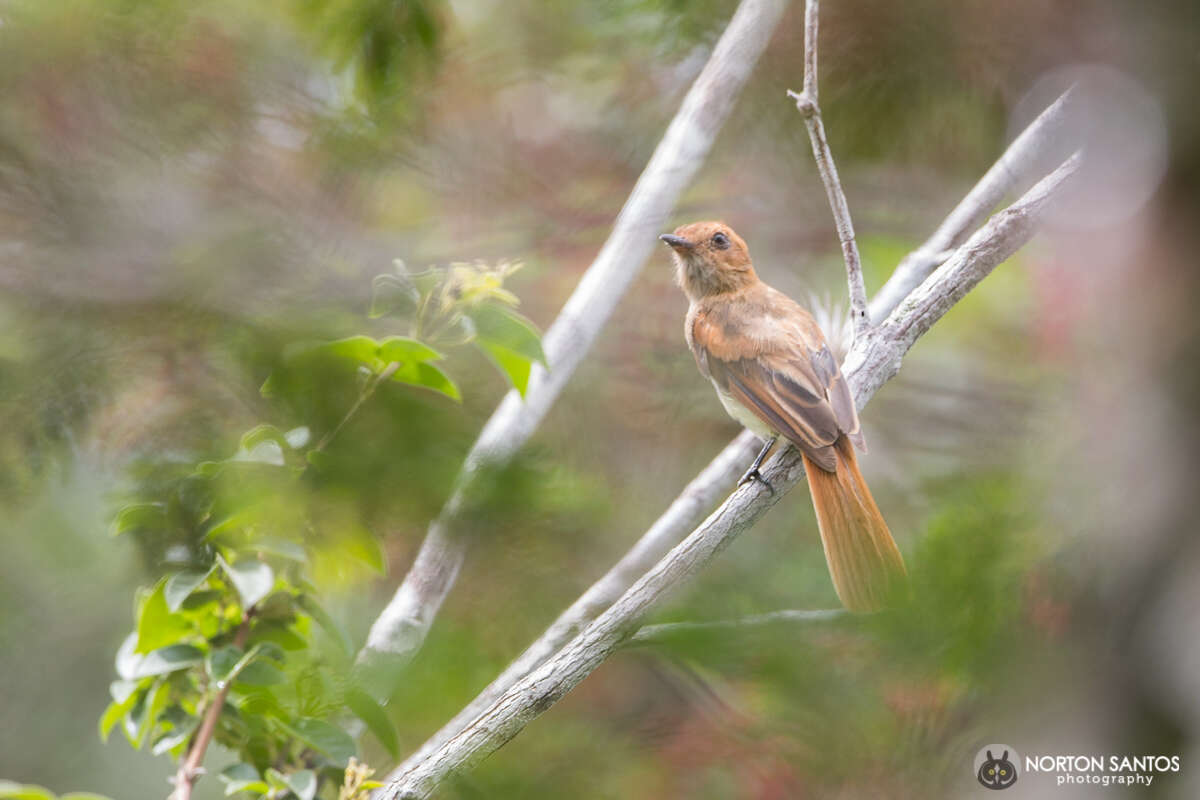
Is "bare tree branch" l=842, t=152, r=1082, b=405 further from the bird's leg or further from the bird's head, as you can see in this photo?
the bird's head

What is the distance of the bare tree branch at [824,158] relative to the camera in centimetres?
175

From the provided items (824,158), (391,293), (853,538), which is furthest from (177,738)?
(824,158)

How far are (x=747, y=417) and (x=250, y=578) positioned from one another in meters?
1.67

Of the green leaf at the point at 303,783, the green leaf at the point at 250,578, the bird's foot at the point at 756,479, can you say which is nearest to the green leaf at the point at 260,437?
the green leaf at the point at 250,578

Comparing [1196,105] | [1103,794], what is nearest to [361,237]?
[1196,105]

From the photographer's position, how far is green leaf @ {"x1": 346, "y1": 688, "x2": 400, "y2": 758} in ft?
2.91

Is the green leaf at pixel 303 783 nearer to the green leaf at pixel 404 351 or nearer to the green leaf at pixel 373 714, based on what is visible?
the green leaf at pixel 373 714

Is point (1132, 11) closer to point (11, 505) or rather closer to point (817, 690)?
point (817, 690)

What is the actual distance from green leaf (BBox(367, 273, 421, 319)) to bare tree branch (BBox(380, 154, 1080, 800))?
525 mm

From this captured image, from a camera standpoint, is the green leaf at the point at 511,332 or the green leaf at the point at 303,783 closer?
the green leaf at the point at 511,332

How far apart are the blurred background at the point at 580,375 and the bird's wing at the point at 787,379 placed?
0.29 meters

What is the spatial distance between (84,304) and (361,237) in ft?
Answer: 2.25

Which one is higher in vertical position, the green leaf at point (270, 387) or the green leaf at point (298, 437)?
the green leaf at point (270, 387)

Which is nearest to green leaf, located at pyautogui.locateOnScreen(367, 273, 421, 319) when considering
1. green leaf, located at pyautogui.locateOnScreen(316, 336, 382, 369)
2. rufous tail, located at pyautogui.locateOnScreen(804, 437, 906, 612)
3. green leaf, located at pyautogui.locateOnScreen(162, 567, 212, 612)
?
green leaf, located at pyautogui.locateOnScreen(316, 336, 382, 369)
